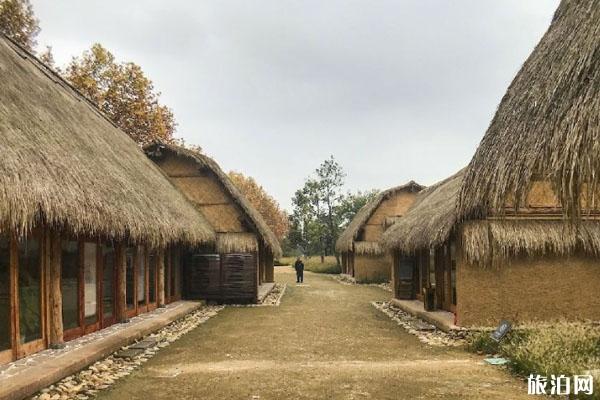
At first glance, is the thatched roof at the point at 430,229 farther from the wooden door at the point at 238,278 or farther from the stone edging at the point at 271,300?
the wooden door at the point at 238,278

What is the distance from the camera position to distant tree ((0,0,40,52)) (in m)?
21.4

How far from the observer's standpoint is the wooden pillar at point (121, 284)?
11703 millimetres

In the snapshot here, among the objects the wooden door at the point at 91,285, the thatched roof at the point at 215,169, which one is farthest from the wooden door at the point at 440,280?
the wooden door at the point at 91,285

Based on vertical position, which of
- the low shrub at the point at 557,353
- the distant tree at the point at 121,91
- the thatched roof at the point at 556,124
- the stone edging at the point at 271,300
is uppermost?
the distant tree at the point at 121,91

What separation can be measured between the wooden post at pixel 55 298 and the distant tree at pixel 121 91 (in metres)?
18.4

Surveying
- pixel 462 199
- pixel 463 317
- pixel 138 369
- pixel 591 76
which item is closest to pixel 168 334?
pixel 138 369

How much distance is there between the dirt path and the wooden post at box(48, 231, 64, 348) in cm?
161

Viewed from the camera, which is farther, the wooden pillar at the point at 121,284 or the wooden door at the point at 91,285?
the wooden pillar at the point at 121,284

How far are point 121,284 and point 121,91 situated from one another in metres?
17.3

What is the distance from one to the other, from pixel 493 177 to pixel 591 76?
1.75m

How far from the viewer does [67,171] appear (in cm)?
810

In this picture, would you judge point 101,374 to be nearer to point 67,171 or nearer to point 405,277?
point 67,171

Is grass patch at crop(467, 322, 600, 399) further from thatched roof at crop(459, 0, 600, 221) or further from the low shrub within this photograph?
thatched roof at crop(459, 0, 600, 221)

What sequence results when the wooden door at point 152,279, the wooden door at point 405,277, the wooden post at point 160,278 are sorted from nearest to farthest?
the wooden door at point 152,279, the wooden post at point 160,278, the wooden door at point 405,277
